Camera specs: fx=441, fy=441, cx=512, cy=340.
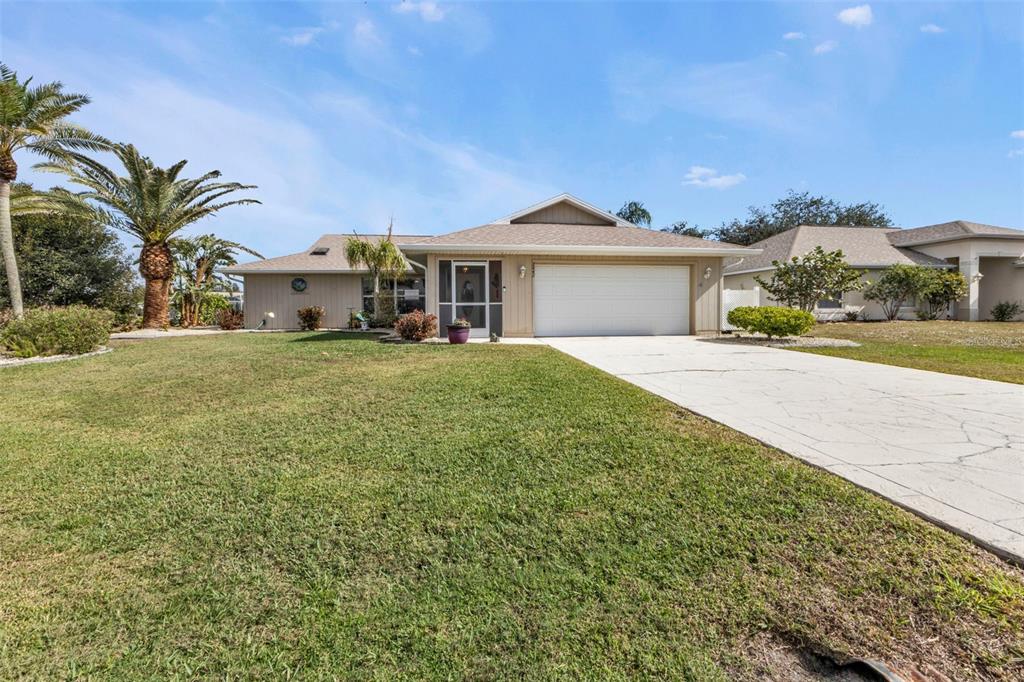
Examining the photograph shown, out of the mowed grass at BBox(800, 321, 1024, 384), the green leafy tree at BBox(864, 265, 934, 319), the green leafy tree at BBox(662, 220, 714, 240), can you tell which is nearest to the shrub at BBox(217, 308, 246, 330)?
the mowed grass at BBox(800, 321, 1024, 384)

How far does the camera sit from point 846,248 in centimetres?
2203

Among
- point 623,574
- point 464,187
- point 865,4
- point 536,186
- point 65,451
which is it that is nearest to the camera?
point 623,574

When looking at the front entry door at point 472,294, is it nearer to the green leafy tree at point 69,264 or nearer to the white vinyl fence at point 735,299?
the white vinyl fence at point 735,299

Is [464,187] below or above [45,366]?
above

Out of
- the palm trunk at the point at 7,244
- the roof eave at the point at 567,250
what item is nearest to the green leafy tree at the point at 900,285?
the roof eave at the point at 567,250

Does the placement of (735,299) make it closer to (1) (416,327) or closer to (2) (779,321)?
(2) (779,321)

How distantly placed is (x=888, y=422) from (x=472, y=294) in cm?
1005

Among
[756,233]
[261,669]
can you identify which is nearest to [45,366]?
[261,669]

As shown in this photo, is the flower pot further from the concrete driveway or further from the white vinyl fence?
the white vinyl fence

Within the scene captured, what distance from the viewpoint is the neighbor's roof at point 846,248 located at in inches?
832

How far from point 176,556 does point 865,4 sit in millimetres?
12299

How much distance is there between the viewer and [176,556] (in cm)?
253

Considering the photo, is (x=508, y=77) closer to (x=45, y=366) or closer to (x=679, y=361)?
(x=679, y=361)

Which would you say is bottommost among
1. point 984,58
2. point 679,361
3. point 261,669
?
point 261,669
